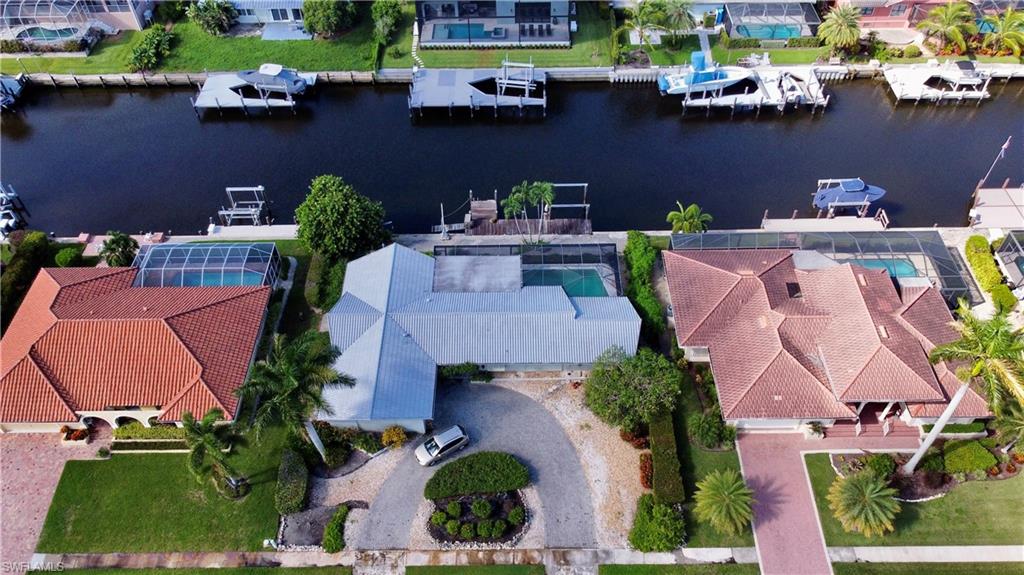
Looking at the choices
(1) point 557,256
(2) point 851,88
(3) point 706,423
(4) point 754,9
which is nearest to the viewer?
(3) point 706,423

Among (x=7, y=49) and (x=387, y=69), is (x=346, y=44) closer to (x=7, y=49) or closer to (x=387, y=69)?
(x=387, y=69)

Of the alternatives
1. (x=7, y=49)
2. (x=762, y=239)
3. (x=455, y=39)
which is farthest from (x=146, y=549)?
(x=7, y=49)

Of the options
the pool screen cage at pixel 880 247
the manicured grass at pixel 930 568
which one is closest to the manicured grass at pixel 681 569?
the manicured grass at pixel 930 568

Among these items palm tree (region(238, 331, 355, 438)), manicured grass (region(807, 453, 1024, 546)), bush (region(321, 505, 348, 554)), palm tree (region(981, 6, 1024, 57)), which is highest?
palm tree (region(981, 6, 1024, 57))

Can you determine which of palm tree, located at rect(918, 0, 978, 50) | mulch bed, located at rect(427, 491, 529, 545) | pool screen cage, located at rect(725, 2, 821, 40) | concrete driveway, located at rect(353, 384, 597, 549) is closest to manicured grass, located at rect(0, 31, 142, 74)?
concrete driveway, located at rect(353, 384, 597, 549)

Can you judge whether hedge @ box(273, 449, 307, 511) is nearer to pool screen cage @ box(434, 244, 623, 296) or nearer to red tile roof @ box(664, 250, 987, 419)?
pool screen cage @ box(434, 244, 623, 296)

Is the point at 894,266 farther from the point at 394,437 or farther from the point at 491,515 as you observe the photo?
the point at 394,437
